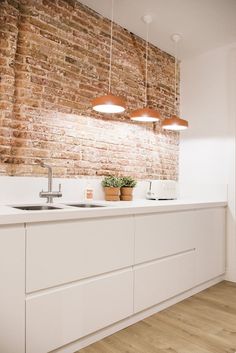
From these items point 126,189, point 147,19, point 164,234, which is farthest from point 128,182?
point 147,19

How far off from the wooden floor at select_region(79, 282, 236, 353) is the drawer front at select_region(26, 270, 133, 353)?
13cm

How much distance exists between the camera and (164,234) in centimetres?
246

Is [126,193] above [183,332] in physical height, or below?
above

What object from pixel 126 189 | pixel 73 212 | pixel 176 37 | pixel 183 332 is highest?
pixel 176 37

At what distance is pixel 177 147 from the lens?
150 inches

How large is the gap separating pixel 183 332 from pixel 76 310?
82 cm

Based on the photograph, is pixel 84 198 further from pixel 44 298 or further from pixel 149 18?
pixel 149 18

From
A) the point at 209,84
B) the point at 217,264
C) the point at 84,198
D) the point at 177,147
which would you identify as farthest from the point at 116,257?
the point at 209,84

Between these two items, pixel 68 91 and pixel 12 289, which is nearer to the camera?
pixel 12 289

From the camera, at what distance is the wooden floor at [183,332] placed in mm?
1911

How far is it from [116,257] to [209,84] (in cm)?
246

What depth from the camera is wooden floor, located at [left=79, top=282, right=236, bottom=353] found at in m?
1.91

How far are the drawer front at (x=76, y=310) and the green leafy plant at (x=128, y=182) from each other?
3.35 ft

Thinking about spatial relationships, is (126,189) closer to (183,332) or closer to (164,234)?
(164,234)
